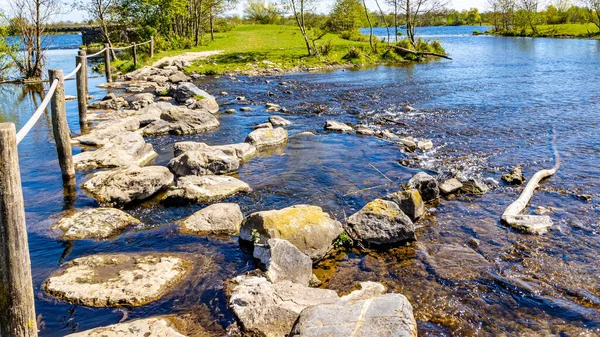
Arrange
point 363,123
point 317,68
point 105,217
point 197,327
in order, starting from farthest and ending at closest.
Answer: point 317,68 < point 363,123 < point 105,217 < point 197,327

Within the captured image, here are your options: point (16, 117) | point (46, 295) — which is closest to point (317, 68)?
point (16, 117)

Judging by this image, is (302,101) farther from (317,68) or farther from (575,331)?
(575,331)

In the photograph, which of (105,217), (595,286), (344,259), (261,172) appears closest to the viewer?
(595,286)

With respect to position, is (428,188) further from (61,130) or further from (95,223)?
(61,130)

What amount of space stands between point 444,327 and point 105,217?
5994 mm

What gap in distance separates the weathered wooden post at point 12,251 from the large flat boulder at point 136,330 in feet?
2.41

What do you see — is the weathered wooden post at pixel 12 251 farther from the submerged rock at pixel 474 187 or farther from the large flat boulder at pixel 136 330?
the submerged rock at pixel 474 187

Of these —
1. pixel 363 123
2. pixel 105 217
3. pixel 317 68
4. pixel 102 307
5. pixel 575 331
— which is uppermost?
pixel 317 68

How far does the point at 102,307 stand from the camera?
5.75 metres

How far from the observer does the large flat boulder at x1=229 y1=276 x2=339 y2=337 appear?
5.28m

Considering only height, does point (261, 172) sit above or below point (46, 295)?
above

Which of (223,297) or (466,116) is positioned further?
(466,116)

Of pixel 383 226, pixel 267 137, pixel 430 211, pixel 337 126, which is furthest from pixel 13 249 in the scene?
pixel 337 126

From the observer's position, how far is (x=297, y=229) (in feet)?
23.6
